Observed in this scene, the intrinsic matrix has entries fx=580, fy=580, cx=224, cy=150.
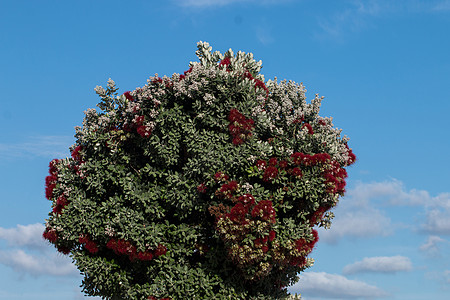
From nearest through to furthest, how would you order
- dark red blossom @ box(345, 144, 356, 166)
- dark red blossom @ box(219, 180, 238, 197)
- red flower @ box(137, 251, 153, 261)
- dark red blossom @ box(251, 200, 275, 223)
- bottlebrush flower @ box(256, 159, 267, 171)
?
dark red blossom @ box(251, 200, 275, 223)
dark red blossom @ box(219, 180, 238, 197)
bottlebrush flower @ box(256, 159, 267, 171)
red flower @ box(137, 251, 153, 261)
dark red blossom @ box(345, 144, 356, 166)

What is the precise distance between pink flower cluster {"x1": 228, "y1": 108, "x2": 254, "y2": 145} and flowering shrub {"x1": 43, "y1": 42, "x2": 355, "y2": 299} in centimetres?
4

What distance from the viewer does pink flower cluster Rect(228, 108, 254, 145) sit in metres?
21.1

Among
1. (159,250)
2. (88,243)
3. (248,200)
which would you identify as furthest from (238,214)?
(88,243)

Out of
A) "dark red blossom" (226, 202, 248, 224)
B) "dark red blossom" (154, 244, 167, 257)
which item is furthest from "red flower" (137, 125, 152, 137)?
"dark red blossom" (226, 202, 248, 224)

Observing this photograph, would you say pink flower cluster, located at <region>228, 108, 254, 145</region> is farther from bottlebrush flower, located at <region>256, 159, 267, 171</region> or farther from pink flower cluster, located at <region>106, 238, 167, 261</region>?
pink flower cluster, located at <region>106, 238, 167, 261</region>

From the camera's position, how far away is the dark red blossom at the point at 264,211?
786 inches

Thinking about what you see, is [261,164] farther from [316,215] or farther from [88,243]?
[88,243]

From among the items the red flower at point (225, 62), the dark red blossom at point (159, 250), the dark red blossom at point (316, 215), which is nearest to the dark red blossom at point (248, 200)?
the dark red blossom at point (316, 215)

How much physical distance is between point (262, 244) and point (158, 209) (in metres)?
4.16

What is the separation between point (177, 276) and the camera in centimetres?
2152

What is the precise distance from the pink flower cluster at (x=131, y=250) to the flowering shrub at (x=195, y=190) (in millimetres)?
38

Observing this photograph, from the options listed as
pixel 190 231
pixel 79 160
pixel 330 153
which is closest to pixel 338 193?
pixel 330 153

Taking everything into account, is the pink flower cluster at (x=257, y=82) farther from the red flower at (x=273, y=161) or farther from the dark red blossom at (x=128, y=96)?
the dark red blossom at (x=128, y=96)

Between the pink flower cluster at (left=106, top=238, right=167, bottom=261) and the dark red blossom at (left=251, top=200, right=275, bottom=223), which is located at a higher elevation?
the dark red blossom at (left=251, top=200, right=275, bottom=223)
